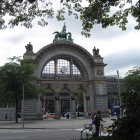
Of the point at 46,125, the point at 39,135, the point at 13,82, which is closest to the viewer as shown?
the point at 39,135

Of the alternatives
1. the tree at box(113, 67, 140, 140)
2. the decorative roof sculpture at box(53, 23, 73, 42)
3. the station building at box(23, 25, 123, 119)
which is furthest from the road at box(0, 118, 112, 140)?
the decorative roof sculpture at box(53, 23, 73, 42)

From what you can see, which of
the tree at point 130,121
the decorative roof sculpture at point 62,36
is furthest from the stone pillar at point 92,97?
the tree at point 130,121

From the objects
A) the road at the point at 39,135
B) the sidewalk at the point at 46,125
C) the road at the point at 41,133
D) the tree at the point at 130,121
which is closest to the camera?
the tree at the point at 130,121

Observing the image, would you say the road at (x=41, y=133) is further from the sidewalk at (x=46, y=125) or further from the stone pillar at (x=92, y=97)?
the stone pillar at (x=92, y=97)

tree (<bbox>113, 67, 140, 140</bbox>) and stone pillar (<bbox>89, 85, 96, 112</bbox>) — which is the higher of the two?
stone pillar (<bbox>89, 85, 96, 112</bbox>)

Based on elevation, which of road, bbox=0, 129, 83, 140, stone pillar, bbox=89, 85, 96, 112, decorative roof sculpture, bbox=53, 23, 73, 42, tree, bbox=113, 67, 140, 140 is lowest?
road, bbox=0, 129, 83, 140

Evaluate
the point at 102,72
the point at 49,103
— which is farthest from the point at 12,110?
the point at 49,103

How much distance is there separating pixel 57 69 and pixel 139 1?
157 ft

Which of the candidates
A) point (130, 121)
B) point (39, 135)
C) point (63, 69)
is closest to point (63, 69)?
point (63, 69)

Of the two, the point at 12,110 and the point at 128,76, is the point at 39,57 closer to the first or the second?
the point at 12,110

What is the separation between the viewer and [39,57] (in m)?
57.4

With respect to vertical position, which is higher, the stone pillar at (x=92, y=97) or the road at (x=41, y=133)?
the stone pillar at (x=92, y=97)

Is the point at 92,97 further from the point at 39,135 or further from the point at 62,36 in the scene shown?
the point at 39,135

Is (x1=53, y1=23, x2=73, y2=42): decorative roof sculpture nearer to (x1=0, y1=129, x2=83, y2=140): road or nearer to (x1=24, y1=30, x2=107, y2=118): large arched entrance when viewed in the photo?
(x1=24, y1=30, x2=107, y2=118): large arched entrance
